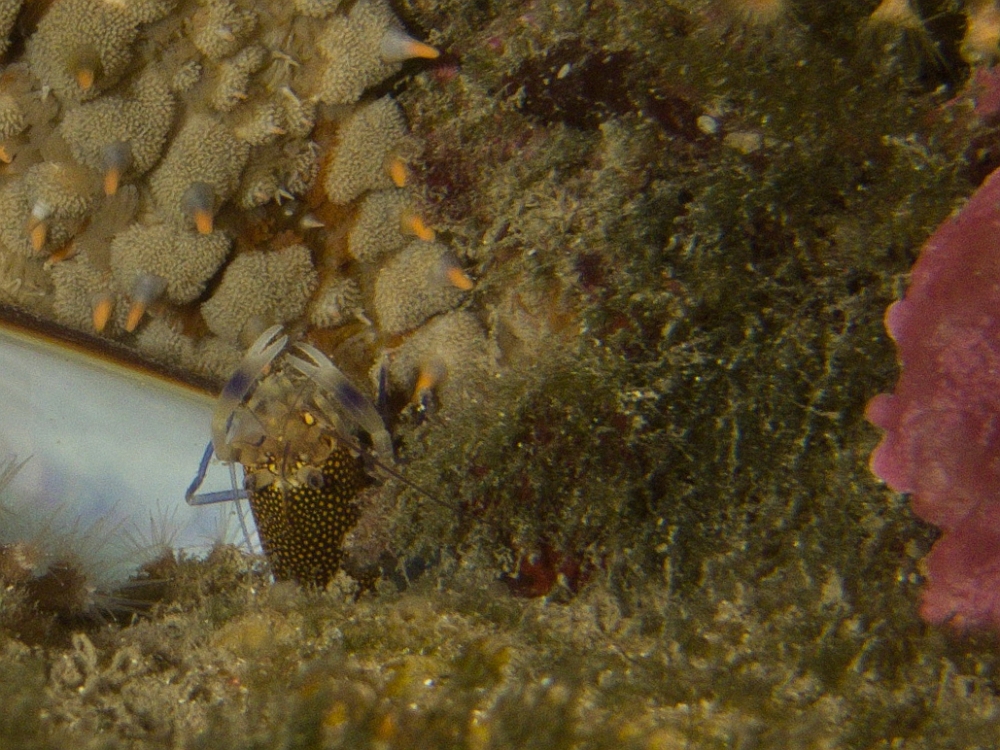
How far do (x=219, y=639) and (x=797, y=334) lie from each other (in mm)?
1544

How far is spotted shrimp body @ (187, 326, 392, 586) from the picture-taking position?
210 cm

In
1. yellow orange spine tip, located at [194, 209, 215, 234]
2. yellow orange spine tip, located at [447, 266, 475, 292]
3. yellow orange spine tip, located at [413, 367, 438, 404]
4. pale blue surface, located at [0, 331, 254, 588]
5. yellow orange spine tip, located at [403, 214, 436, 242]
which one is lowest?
pale blue surface, located at [0, 331, 254, 588]

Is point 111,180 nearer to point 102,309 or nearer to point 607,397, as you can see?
point 102,309

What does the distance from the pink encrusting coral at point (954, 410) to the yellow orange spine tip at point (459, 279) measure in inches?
42.2

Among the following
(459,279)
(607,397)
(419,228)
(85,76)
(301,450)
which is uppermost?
(85,76)

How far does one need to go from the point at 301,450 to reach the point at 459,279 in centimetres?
74

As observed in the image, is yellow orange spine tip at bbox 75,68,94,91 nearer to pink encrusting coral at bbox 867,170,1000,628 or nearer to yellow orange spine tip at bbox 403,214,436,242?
yellow orange spine tip at bbox 403,214,436,242

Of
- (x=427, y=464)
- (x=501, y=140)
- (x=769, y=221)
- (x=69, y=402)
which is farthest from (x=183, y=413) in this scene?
(x=769, y=221)

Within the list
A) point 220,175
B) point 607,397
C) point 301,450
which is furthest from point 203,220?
point 607,397

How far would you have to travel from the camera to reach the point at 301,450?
214cm

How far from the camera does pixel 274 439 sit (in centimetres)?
214

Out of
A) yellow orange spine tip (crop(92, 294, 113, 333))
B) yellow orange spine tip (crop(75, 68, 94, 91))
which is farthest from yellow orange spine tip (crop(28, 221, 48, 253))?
yellow orange spine tip (crop(75, 68, 94, 91))

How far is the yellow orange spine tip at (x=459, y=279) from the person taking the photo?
6.48 feet

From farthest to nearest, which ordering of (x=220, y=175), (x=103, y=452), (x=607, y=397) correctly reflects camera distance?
(x=103, y=452) < (x=220, y=175) < (x=607, y=397)
